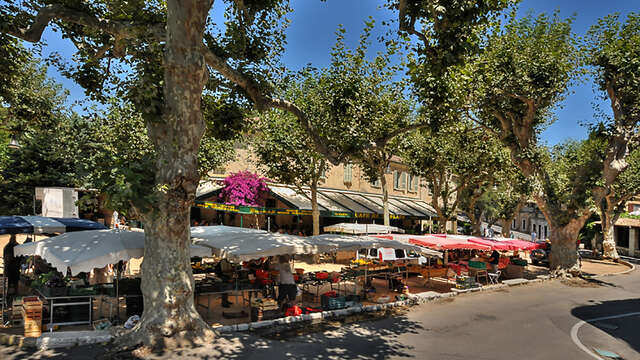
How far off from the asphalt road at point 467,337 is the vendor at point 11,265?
3.99 meters

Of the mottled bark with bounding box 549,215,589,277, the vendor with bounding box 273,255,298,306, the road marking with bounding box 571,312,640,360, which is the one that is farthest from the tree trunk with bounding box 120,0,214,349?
the mottled bark with bounding box 549,215,589,277

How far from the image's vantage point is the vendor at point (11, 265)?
11.1m

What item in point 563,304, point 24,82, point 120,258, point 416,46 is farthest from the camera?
point 24,82

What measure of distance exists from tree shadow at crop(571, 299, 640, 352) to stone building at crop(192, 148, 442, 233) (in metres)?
14.1

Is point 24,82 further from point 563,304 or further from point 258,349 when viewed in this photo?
point 563,304

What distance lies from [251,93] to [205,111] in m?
2.49

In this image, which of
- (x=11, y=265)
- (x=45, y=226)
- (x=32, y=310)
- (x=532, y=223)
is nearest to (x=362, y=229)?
(x=45, y=226)

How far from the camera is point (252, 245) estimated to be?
10766mm

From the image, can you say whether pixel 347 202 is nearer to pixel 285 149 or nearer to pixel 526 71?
pixel 285 149

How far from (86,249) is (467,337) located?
9229mm

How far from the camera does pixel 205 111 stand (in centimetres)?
1273

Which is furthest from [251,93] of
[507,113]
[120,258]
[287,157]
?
[507,113]

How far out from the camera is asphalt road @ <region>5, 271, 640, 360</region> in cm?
830

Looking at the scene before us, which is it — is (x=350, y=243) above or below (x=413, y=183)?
below
